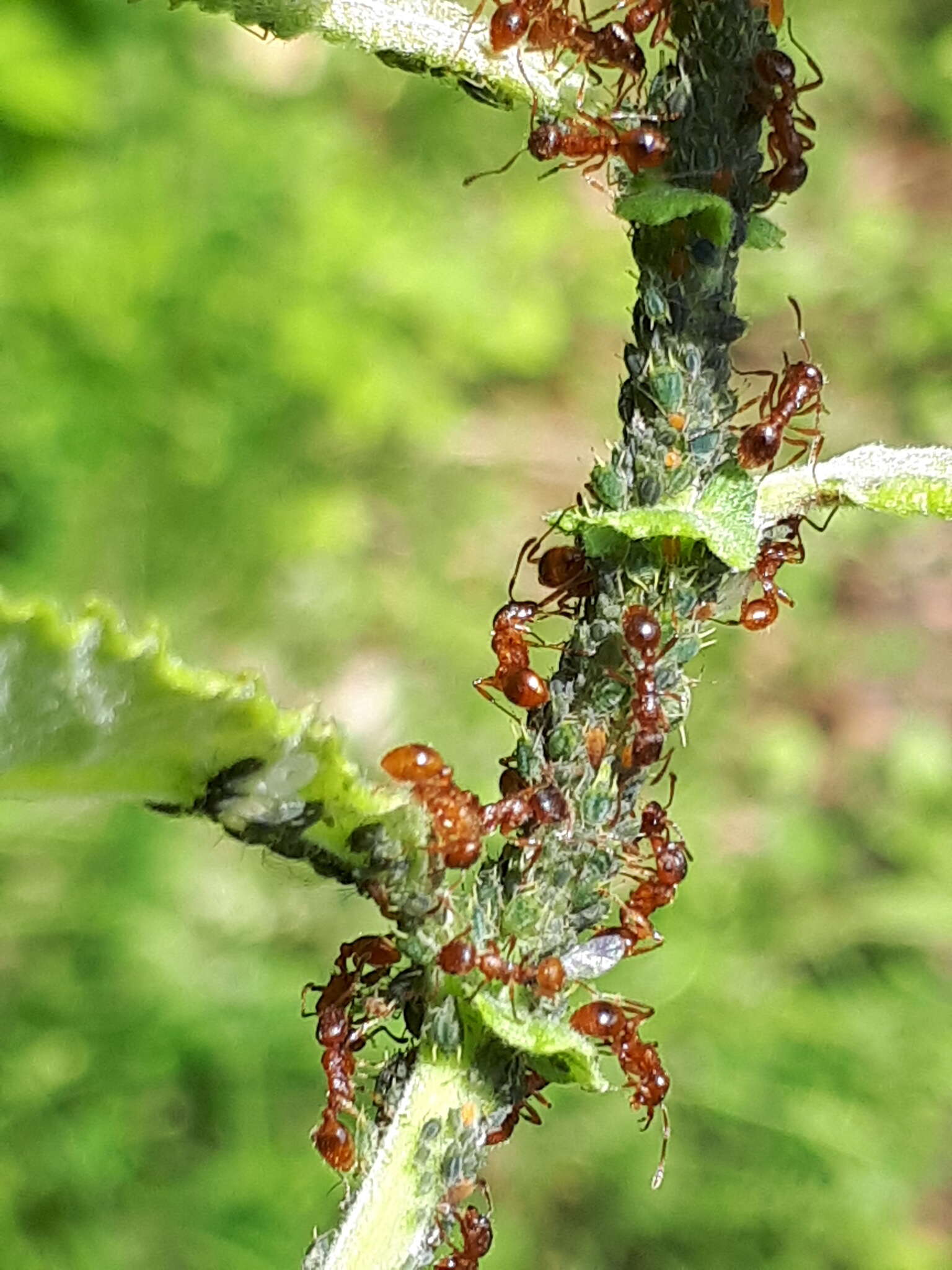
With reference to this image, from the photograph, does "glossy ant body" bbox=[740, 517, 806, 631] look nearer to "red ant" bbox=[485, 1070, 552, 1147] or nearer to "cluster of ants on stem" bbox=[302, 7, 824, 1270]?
"cluster of ants on stem" bbox=[302, 7, 824, 1270]

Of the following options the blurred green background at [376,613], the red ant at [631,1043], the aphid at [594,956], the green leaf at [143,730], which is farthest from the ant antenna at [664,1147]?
the blurred green background at [376,613]

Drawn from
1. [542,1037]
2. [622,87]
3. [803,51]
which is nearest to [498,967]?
[542,1037]

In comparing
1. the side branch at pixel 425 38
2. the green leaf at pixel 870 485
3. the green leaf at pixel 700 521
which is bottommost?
the green leaf at pixel 700 521

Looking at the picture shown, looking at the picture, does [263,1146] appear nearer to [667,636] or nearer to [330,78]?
[667,636]

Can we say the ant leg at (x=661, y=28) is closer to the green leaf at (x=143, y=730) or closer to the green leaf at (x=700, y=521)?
the green leaf at (x=700, y=521)

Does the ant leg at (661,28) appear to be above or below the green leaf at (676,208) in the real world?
above

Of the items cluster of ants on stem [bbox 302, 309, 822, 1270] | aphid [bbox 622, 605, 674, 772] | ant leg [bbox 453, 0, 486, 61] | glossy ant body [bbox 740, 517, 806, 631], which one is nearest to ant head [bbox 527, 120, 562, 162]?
ant leg [bbox 453, 0, 486, 61]

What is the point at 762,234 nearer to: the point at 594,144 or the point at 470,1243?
the point at 594,144
